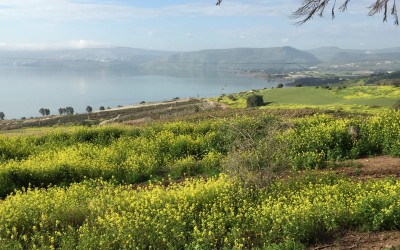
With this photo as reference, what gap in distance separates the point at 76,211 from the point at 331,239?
→ 4897mm

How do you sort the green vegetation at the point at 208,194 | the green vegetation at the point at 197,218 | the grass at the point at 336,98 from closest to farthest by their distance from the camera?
the green vegetation at the point at 197,218
the green vegetation at the point at 208,194
the grass at the point at 336,98

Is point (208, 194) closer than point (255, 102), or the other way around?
point (208, 194)

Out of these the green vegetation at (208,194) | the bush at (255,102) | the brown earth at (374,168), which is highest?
the green vegetation at (208,194)

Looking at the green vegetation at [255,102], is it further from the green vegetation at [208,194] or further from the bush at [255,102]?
the green vegetation at [208,194]

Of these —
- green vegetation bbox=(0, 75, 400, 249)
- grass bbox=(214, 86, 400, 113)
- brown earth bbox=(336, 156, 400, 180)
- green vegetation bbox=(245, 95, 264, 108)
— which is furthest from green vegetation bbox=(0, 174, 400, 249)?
green vegetation bbox=(245, 95, 264, 108)

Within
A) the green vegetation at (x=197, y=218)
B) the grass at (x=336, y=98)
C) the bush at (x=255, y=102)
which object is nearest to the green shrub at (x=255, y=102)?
the bush at (x=255, y=102)

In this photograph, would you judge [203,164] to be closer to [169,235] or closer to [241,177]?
[241,177]

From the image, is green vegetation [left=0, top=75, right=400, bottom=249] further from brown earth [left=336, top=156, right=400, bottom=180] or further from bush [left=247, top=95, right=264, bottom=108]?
bush [left=247, top=95, right=264, bottom=108]

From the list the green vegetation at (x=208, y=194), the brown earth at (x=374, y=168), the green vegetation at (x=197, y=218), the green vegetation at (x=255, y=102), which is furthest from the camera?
the green vegetation at (x=255, y=102)

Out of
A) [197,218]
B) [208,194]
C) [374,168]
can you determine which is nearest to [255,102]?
[374,168]

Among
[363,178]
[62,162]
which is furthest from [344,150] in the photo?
[62,162]

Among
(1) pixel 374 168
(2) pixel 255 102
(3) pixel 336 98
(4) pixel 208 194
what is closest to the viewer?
(4) pixel 208 194

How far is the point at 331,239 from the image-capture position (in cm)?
675

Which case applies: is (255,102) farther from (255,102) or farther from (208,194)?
(208,194)
